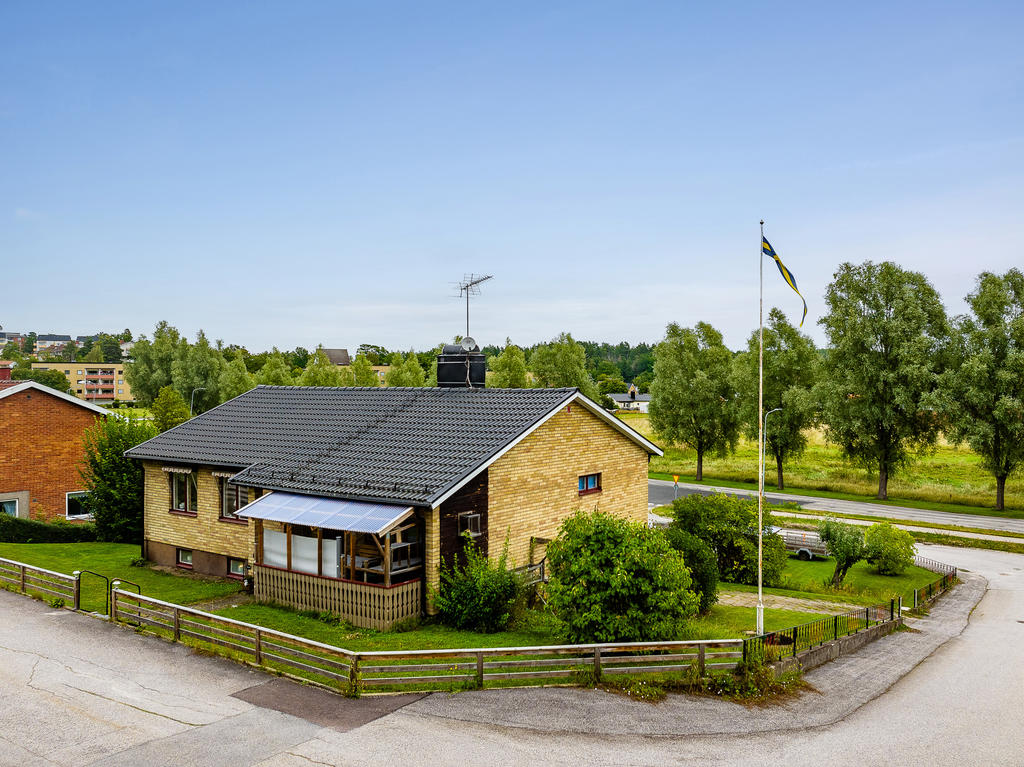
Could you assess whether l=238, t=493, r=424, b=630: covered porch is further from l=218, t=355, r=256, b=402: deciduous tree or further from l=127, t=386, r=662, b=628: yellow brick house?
l=218, t=355, r=256, b=402: deciduous tree

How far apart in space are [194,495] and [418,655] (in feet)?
43.1

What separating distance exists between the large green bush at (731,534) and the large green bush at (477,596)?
11382 millimetres

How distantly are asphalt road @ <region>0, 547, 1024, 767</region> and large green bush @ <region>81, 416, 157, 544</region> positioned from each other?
41.9ft

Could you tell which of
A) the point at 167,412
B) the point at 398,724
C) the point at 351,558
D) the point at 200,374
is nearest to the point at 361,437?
the point at 351,558

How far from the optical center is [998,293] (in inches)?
1850

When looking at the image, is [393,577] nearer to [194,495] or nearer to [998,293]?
[194,495]

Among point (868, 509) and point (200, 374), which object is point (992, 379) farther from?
point (200, 374)

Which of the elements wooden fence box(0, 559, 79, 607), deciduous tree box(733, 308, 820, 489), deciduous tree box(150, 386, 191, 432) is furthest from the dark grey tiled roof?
deciduous tree box(733, 308, 820, 489)

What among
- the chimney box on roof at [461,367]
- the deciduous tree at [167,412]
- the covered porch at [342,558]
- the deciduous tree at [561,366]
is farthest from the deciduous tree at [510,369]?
the covered porch at [342,558]

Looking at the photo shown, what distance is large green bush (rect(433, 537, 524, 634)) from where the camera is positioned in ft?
57.0

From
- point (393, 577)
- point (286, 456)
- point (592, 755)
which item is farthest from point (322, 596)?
point (592, 755)

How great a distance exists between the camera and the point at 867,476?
2288 inches

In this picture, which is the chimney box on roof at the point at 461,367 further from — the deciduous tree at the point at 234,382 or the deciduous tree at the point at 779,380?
the deciduous tree at the point at 234,382

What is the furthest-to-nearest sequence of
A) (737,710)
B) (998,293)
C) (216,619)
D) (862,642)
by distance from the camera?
(998,293) < (862,642) < (216,619) < (737,710)
